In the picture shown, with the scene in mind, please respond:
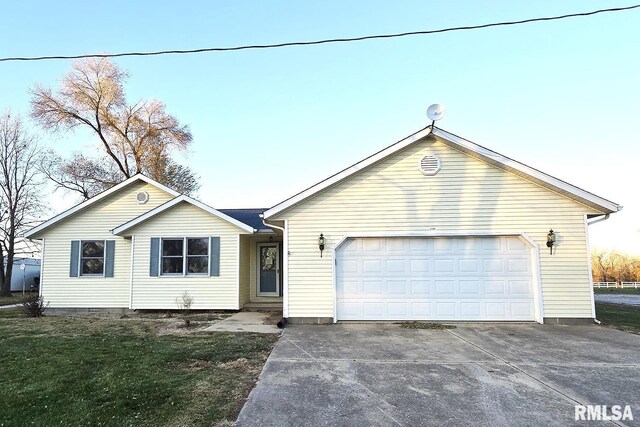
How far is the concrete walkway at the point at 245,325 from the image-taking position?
8172mm

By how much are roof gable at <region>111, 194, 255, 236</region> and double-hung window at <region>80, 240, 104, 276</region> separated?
137cm

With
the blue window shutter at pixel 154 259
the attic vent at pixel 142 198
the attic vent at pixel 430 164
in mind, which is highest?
the attic vent at pixel 430 164

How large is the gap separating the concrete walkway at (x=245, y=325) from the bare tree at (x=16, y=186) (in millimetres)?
21307

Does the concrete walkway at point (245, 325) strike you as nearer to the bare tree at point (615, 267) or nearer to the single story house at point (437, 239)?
the single story house at point (437, 239)

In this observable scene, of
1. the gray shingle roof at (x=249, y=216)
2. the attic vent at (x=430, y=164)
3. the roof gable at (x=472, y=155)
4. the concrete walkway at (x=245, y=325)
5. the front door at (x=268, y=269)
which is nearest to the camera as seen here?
the concrete walkway at (x=245, y=325)

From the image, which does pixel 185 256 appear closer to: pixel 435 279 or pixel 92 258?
pixel 92 258

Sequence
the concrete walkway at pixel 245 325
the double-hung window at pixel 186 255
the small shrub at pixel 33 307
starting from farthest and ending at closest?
the double-hung window at pixel 186 255 → the small shrub at pixel 33 307 → the concrete walkway at pixel 245 325

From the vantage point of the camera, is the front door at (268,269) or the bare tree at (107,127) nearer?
the front door at (268,269)

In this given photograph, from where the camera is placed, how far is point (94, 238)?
12391mm

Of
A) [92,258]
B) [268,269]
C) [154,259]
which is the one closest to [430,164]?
[268,269]

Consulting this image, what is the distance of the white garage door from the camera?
8891mm

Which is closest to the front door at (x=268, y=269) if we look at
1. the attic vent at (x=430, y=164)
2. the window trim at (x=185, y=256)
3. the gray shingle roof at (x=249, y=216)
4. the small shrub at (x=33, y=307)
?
the gray shingle roof at (x=249, y=216)

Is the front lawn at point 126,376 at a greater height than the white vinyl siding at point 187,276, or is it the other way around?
the white vinyl siding at point 187,276

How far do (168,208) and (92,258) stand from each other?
11.3 ft
